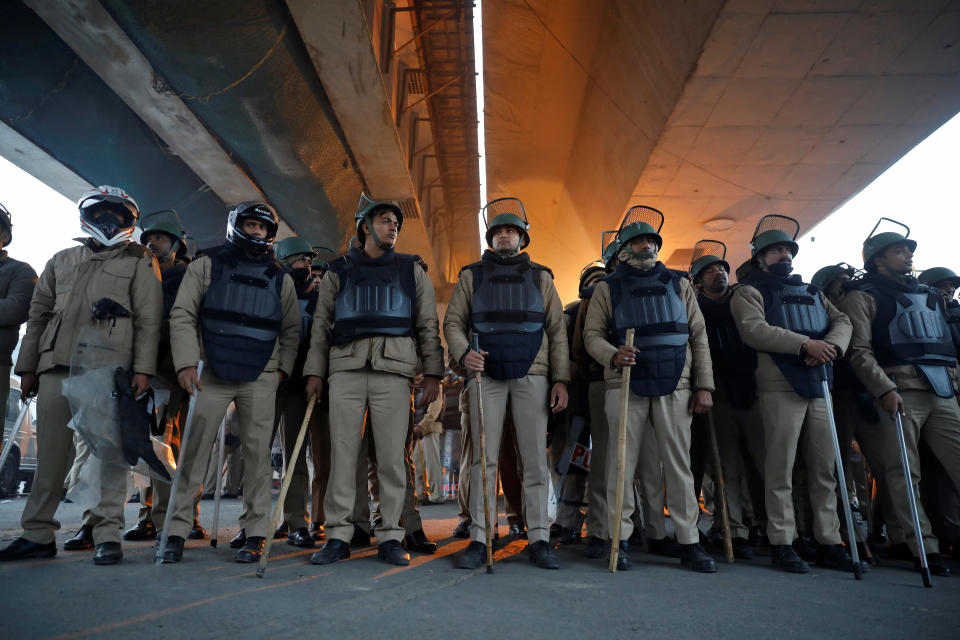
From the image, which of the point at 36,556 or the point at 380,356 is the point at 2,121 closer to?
the point at 36,556

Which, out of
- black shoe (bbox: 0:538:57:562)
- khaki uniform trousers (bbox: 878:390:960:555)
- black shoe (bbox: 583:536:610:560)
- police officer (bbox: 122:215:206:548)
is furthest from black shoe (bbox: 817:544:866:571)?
black shoe (bbox: 0:538:57:562)

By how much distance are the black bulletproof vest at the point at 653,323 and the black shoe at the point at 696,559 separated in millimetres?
922

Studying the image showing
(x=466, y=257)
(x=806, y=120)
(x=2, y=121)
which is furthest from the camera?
(x=466, y=257)

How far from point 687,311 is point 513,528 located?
2.46 meters

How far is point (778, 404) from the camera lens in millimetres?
3727

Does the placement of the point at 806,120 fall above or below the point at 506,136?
below

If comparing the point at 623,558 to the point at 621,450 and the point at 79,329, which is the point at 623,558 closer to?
the point at 621,450

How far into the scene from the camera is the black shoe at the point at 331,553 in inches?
125

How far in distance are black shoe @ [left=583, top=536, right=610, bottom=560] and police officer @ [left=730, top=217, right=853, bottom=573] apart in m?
1.03

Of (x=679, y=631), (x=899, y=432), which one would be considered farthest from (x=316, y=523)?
(x=899, y=432)

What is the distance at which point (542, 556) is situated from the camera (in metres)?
3.31

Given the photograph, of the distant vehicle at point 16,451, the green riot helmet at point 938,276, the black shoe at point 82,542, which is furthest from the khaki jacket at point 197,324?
the distant vehicle at point 16,451

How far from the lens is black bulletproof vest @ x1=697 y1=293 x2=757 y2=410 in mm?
4270

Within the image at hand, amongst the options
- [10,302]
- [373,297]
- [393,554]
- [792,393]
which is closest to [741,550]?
[792,393]
